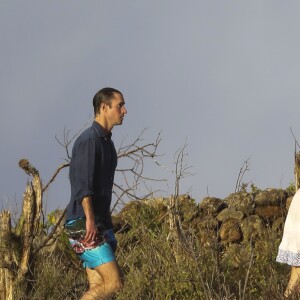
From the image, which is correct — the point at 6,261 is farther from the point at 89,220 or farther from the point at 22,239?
the point at 89,220

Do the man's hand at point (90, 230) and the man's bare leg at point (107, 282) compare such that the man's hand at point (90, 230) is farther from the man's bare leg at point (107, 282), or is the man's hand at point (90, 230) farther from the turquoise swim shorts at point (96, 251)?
the man's bare leg at point (107, 282)

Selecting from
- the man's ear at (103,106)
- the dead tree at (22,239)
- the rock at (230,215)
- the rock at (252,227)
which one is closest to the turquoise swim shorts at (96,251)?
the man's ear at (103,106)

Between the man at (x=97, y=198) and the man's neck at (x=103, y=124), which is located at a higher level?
the man's neck at (x=103, y=124)

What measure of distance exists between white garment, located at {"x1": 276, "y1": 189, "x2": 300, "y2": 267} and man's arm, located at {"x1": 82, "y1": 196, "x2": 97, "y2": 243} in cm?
150

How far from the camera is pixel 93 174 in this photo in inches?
254

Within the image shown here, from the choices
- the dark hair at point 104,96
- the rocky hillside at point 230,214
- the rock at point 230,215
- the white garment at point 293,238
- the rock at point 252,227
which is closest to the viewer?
the white garment at point 293,238

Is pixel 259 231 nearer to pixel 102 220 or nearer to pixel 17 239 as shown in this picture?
pixel 17 239

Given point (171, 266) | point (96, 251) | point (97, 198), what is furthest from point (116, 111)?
point (171, 266)

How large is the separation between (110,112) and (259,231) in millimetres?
5092

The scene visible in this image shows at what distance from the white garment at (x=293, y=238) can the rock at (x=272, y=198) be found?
17.2 ft

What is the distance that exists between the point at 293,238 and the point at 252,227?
486 cm

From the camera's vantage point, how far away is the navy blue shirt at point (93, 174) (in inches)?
254

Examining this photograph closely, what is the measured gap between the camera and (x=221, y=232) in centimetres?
1156

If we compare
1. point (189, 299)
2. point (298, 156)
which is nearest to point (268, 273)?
point (189, 299)
